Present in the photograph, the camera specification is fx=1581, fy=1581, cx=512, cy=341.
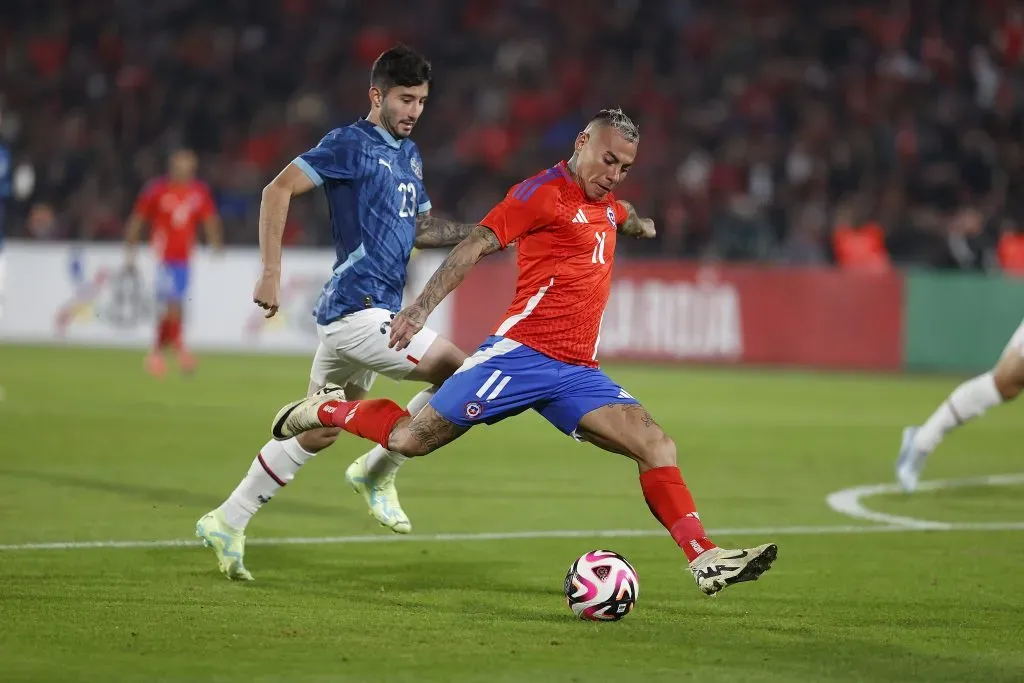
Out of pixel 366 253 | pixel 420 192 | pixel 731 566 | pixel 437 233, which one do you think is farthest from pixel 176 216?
pixel 731 566

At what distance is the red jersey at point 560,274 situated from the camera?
6449 mm

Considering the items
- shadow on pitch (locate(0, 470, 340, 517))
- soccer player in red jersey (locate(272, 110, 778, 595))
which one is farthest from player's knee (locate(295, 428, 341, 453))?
shadow on pitch (locate(0, 470, 340, 517))

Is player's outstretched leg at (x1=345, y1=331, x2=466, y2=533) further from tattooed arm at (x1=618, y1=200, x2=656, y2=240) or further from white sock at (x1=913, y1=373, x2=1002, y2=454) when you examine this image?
white sock at (x1=913, y1=373, x2=1002, y2=454)

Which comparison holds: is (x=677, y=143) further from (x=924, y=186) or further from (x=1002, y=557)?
(x=1002, y=557)

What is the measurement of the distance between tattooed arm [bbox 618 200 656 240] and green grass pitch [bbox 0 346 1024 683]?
1.56 m

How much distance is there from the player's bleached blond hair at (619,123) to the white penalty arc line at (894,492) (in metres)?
3.46

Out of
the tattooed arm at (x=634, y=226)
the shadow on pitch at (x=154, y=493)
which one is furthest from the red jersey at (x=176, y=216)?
the tattooed arm at (x=634, y=226)

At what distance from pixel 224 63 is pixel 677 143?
8472 millimetres

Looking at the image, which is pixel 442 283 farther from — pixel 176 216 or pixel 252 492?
pixel 176 216

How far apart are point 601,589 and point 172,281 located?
45.3 ft

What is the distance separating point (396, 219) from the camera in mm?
7438

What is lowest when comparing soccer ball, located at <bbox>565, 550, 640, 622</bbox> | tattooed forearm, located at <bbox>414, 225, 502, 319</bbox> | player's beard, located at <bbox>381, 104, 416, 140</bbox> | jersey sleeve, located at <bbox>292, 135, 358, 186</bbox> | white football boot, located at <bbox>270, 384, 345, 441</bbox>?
soccer ball, located at <bbox>565, 550, 640, 622</bbox>

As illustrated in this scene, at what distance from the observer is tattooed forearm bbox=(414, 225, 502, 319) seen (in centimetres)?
614

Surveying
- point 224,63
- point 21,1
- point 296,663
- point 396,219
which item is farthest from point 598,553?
point 21,1
